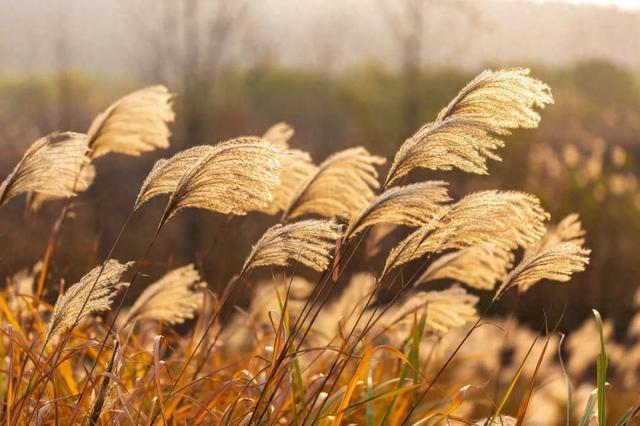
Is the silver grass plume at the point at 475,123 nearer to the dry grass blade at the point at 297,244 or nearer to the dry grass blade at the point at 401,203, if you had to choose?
the dry grass blade at the point at 401,203

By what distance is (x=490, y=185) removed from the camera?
14.4m

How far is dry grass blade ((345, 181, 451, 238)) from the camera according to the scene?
2.66 m

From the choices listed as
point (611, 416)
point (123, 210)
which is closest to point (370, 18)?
point (123, 210)

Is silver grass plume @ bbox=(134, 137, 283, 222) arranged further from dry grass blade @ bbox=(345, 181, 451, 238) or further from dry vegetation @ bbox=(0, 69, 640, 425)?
dry grass blade @ bbox=(345, 181, 451, 238)

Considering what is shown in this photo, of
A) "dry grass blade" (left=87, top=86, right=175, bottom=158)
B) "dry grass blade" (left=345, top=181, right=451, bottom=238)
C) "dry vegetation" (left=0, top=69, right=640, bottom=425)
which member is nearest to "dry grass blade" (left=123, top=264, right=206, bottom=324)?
"dry vegetation" (left=0, top=69, right=640, bottom=425)

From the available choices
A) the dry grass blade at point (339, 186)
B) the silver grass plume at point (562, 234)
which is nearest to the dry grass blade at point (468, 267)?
the silver grass plume at point (562, 234)

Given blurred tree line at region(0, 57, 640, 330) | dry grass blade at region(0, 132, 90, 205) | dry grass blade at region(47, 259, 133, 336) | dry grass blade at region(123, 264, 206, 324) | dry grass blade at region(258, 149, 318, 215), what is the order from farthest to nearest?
blurred tree line at region(0, 57, 640, 330) < dry grass blade at region(258, 149, 318, 215) < dry grass blade at region(123, 264, 206, 324) < dry grass blade at region(0, 132, 90, 205) < dry grass blade at region(47, 259, 133, 336)

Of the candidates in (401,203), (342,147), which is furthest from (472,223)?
(342,147)

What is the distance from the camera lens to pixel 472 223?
9.30ft

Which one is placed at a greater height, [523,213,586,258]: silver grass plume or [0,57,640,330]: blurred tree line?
[523,213,586,258]: silver grass plume

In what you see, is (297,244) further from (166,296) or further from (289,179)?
(289,179)

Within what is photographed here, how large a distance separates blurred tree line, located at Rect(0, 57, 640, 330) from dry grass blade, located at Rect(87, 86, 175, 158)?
0.31m

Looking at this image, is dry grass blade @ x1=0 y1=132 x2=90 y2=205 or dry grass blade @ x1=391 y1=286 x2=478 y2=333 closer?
dry grass blade @ x1=0 y1=132 x2=90 y2=205

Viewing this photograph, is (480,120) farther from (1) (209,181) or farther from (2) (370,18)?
(2) (370,18)
